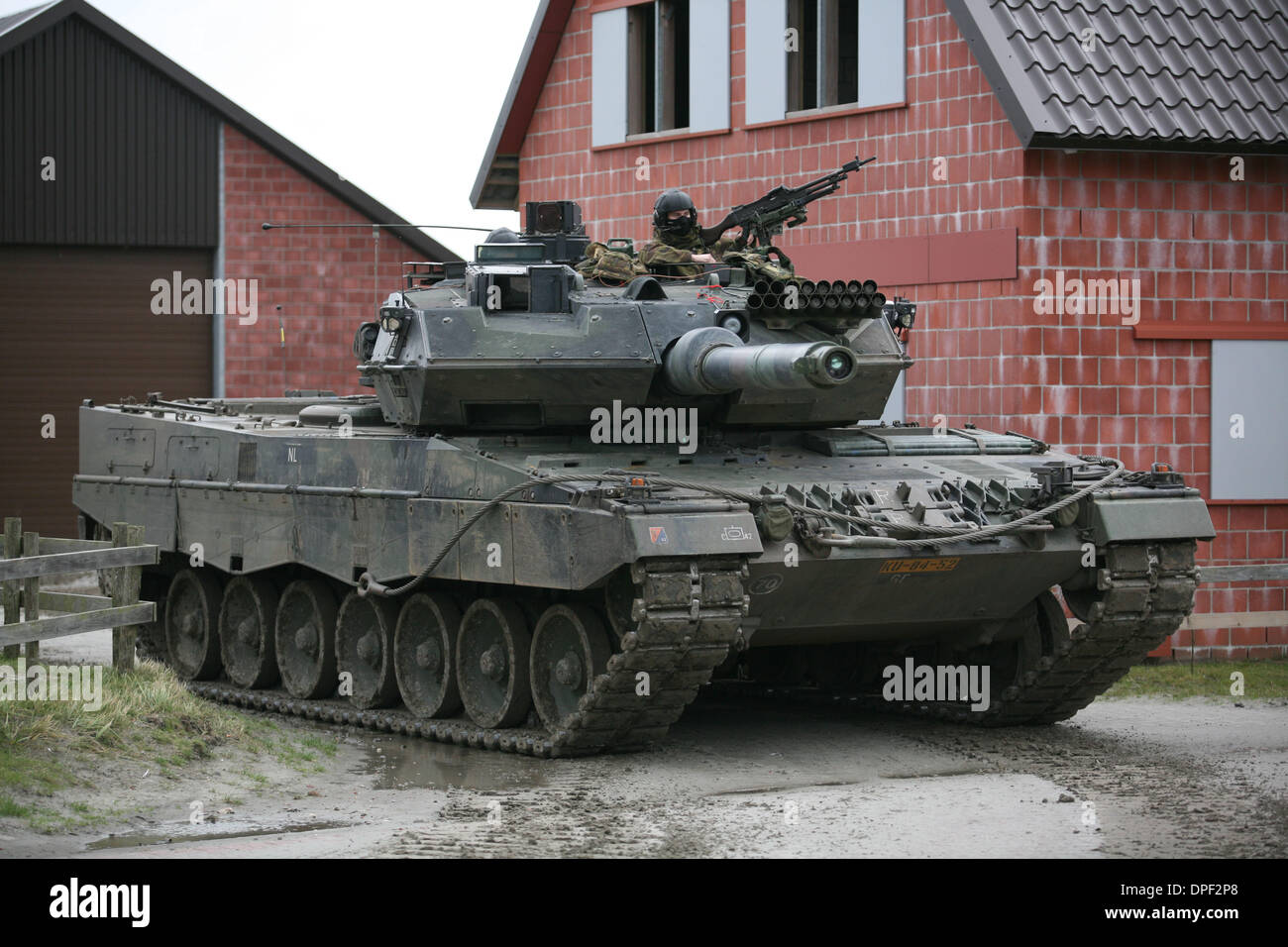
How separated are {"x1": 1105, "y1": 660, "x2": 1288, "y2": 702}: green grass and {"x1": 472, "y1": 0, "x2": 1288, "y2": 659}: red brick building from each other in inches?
17.6

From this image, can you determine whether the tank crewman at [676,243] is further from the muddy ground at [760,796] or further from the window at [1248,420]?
the window at [1248,420]

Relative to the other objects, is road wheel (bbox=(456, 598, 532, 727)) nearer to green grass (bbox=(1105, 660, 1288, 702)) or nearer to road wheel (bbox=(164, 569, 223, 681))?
road wheel (bbox=(164, 569, 223, 681))

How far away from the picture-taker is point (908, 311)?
15703 mm

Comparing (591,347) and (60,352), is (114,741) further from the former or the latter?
(60,352)

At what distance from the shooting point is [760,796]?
11938 millimetres

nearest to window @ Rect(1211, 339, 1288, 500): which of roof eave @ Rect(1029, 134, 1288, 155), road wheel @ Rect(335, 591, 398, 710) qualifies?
roof eave @ Rect(1029, 134, 1288, 155)

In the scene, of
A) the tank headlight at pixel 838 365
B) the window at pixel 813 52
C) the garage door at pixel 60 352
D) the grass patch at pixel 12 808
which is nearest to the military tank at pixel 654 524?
the tank headlight at pixel 838 365

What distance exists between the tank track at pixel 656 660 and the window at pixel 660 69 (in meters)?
10.1

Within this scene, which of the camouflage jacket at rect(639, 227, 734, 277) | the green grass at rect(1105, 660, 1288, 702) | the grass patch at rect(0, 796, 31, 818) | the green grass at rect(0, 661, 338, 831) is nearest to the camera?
the grass patch at rect(0, 796, 31, 818)

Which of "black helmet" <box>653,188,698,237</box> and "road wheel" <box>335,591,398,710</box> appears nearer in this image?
"road wheel" <box>335,591,398,710</box>

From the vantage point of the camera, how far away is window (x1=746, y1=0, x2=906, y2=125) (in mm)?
19688

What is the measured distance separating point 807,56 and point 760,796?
36.2ft

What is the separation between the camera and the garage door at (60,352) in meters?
26.8
